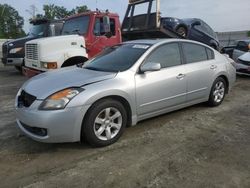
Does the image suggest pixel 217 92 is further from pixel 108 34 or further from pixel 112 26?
pixel 112 26

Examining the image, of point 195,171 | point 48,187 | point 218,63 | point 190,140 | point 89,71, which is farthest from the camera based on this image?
point 218,63

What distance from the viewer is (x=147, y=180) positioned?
342cm

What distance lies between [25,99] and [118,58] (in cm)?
175

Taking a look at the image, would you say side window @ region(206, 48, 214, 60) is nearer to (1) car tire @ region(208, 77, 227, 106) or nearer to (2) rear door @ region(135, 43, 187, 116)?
(1) car tire @ region(208, 77, 227, 106)

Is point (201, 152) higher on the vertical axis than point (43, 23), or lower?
lower

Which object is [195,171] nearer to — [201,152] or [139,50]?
[201,152]

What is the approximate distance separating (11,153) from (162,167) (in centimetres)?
212

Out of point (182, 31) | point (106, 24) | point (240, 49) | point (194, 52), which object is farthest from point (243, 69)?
point (194, 52)

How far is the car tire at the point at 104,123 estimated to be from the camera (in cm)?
416

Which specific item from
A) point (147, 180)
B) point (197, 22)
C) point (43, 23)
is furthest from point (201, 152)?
point (43, 23)

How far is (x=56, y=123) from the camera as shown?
3955 millimetres

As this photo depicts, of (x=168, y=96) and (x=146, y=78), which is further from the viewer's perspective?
(x=168, y=96)

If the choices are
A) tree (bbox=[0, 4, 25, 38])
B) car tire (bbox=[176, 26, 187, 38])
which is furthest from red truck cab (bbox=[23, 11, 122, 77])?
tree (bbox=[0, 4, 25, 38])

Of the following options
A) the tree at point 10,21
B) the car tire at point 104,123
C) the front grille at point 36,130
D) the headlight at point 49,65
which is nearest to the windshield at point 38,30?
the headlight at point 49,65
